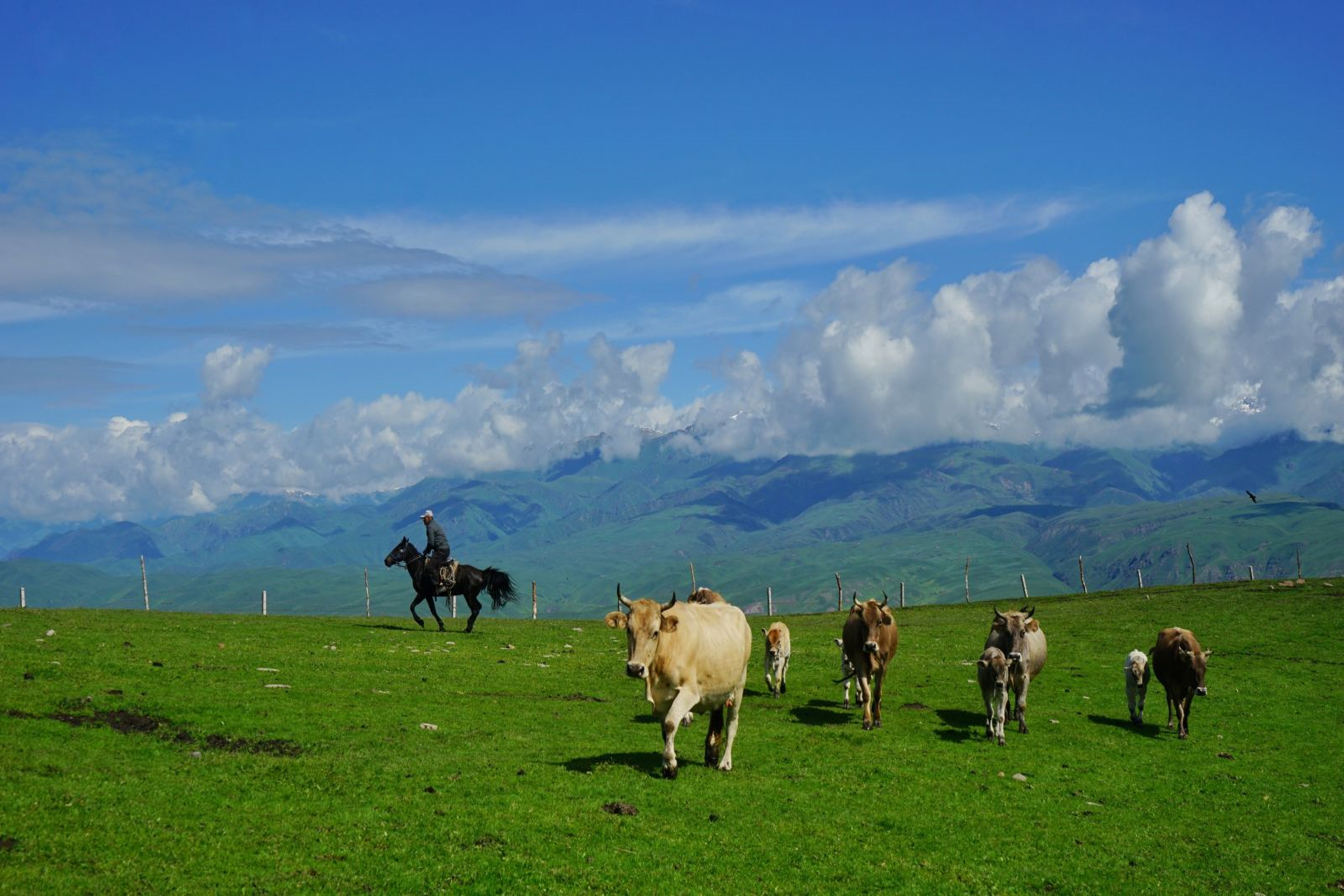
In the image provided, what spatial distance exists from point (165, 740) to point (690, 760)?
37.3 ft

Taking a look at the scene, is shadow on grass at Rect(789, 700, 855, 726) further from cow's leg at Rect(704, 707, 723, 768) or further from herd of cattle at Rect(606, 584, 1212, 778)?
cow's leg at Rect(704, 707, 723, 768)

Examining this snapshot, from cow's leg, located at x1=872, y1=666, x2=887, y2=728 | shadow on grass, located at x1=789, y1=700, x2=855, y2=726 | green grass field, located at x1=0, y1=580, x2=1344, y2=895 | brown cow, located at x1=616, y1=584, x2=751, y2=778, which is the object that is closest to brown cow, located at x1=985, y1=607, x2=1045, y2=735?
green grass field, located at x1=0, y1=580, x2=1344, y2=895

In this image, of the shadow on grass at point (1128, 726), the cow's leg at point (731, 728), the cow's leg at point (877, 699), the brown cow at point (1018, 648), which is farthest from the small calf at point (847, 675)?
→ the cow's leg at point (731, 728)

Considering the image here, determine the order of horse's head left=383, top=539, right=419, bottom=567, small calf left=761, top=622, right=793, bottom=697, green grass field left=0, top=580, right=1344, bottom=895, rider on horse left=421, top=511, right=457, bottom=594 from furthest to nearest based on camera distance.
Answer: horse's head left=383, top=539, right=419, bottom=567 < rider on horse left=421, top=511, right=457, bottom=594 < small calf left=761, top=622, right=793, bottom=697 < green grass field left=0, top=580, right=1344, bottom=895

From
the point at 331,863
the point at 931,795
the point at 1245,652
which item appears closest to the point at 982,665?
the point at 931,795

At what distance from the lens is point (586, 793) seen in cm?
Result: 1806

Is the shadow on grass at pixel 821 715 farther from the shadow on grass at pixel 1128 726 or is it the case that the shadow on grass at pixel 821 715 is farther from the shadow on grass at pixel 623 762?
the shadow on grass at pixel 1128 726

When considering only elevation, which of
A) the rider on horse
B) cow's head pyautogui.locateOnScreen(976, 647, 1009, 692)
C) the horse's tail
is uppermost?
the rider on horse

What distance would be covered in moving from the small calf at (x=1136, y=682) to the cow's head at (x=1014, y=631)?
4.06 m

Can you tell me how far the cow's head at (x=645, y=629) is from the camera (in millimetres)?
18609

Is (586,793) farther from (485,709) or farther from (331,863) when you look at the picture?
(485,709)

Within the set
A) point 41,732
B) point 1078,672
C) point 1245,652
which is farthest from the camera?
point 1245,652

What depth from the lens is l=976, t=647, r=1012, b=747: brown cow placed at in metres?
27.6

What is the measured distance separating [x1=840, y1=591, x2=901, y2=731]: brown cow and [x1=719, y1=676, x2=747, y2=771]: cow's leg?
23.4 ft
